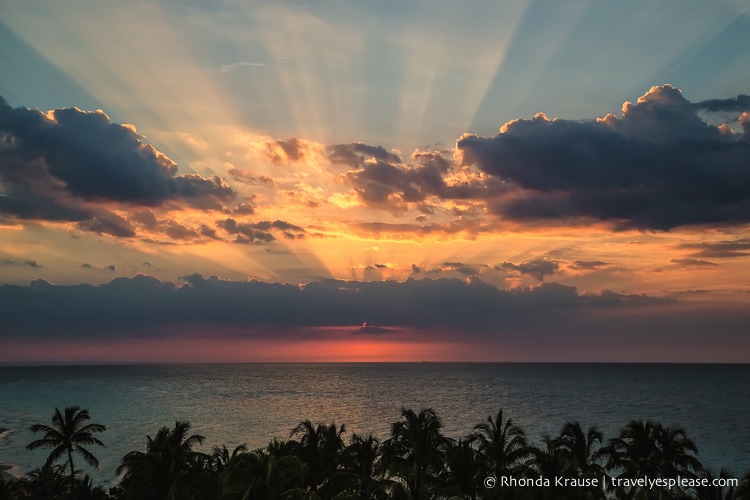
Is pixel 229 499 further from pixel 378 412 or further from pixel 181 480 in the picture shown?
pixel 378 412

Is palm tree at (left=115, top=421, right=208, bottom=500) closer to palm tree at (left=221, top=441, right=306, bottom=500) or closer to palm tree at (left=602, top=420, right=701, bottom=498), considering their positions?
palm tree at (left=221, top=441, right=306, bottom=500)

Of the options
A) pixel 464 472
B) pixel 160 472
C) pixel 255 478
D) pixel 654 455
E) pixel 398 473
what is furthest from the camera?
pixel 654 455

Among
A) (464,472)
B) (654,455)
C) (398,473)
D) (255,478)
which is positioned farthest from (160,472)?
(654,455)

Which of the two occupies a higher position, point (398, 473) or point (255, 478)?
point (255, 478)

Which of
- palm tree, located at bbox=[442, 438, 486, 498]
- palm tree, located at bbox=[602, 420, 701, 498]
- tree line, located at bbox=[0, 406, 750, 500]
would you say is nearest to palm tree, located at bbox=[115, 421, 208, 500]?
tree line, located at bbox=[0, 406, 750, 500]

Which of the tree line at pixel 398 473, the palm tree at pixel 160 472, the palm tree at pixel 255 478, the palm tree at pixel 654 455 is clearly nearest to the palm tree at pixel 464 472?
the tree line at pixel 398 473

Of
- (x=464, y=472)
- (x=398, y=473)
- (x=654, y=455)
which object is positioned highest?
(x=654, y=455)

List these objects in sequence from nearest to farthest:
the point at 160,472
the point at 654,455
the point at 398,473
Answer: the point at 160,472 → the point at 398,473 → the point at 654,455

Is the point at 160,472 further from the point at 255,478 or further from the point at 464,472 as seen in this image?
the point at 464,472

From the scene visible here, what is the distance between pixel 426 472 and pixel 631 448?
20.9 metres

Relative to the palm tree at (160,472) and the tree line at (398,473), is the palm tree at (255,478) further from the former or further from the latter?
the palm tree at (160,472)

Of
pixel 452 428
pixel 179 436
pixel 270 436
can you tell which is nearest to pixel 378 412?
pixel 452 428

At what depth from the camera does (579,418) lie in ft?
579

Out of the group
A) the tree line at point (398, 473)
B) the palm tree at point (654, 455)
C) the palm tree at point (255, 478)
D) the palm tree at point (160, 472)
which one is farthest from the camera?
the palm tree at point (654, 455)
